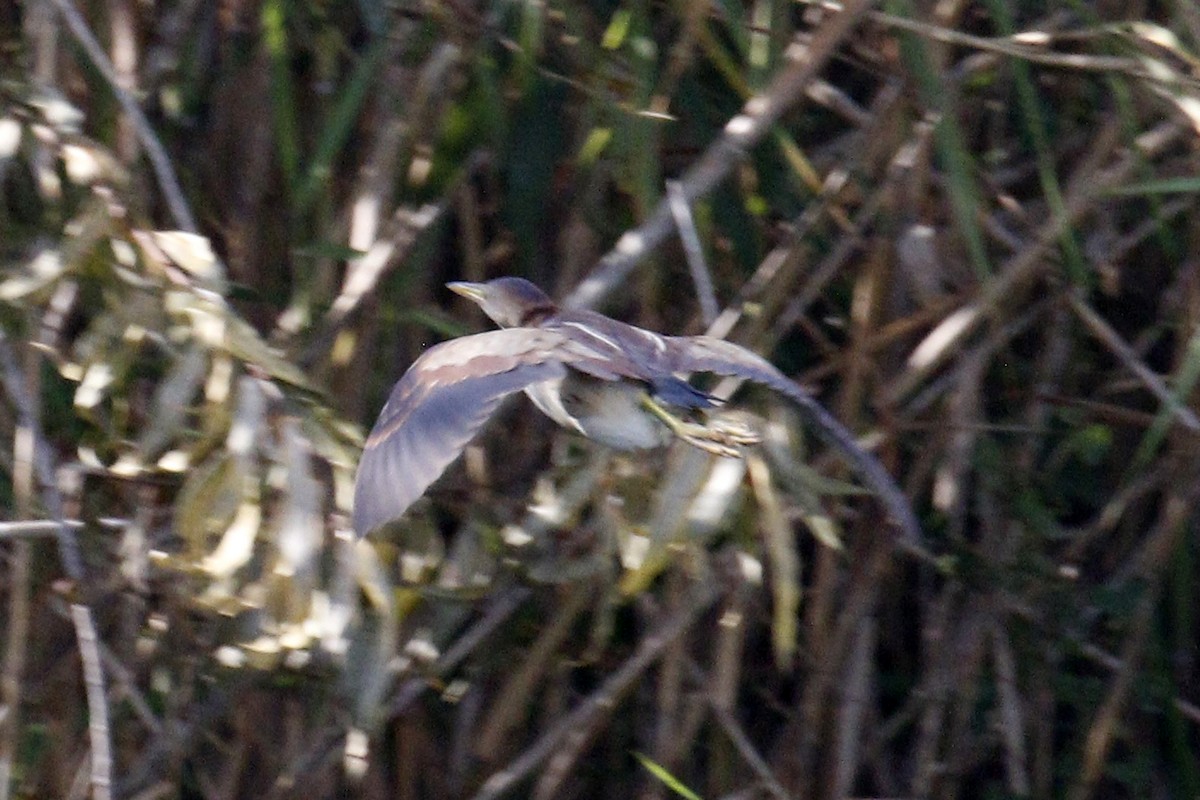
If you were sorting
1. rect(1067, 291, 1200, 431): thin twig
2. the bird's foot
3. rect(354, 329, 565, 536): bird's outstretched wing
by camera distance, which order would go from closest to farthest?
1. rect(354, 329, 565, 536): bird's outstretched wing
2. the bird's foot
3. rect(1067, 291, 1200, 431): thin twig

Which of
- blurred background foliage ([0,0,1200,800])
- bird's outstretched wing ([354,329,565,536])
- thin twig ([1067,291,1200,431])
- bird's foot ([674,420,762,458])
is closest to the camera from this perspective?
bird's outstretched wing ([354,329,565,536])

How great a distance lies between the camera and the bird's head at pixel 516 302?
268 cm

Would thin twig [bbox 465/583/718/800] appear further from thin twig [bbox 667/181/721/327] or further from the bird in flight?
thin twig [bbox 667/181/721/327]

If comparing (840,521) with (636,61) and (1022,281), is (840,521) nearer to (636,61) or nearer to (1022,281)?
(1022,281)

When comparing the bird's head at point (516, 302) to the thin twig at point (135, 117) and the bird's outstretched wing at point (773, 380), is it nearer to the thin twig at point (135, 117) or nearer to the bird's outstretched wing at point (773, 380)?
the bird's outstretched wing at point (773, 380)

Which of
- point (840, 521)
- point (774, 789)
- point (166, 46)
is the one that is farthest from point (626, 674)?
point (166, 46)

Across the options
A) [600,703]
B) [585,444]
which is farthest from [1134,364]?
[600,703]

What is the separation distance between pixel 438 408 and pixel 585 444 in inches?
18.9

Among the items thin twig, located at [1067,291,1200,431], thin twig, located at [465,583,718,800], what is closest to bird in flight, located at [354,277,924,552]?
thin twig, located at [465,583,718,800]

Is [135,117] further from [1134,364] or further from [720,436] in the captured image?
[1134,364]

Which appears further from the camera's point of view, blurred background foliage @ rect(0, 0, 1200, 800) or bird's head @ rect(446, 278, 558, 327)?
bird's head @ rect(446, 278, 558, 327)

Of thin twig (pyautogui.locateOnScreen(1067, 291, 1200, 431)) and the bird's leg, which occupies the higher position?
thin twig (pyautogui.locateOnScreen(1067, 291, 1200, 431))

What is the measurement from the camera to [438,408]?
84.7 inches

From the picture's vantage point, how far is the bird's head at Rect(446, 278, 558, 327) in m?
2.68
